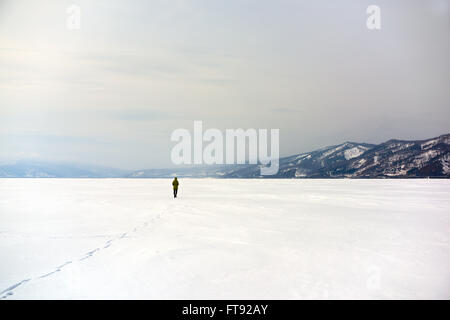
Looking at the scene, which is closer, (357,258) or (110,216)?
(357,258)

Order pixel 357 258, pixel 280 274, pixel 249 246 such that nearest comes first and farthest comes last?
pixel 280 274 → pixel 357 258 → pixel 249 246

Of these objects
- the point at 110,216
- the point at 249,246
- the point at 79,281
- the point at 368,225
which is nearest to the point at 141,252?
the point at 79,281

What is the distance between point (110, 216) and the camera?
13844mm

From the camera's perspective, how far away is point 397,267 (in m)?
6.52

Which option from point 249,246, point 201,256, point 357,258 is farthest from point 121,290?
point 357,258

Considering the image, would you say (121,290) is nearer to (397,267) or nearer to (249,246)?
(249,246)

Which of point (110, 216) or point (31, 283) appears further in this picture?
point (110, 216)
